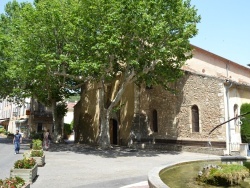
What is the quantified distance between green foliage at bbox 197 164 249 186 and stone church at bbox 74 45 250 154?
10985 millimetres

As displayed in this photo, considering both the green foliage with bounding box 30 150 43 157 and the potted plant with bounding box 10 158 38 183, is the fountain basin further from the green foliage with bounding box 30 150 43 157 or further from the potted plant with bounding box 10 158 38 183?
the green foliage with bounding box 30 150 43 157

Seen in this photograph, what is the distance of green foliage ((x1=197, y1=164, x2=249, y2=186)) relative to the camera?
27.1 ft

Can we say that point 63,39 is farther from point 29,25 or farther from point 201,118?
point 201,118

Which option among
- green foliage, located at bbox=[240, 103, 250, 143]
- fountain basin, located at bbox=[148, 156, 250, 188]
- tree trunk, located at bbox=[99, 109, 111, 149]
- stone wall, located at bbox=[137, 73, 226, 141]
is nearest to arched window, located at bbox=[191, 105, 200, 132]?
stone wall, located at bbox=[137, 73, 226, 141]

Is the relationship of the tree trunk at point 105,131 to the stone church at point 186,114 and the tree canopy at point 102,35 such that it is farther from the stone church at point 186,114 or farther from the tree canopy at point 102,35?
the stone church at point 186,114

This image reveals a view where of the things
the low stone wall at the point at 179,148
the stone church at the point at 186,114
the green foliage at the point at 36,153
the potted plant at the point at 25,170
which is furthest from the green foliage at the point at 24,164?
the stone church at the point at 186,114

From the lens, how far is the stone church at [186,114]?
20078 millimetres

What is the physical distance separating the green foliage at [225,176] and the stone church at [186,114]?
36.0ft

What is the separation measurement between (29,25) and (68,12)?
2.90 metres

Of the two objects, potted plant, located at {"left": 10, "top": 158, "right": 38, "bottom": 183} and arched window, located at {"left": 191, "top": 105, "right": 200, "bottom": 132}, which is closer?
potted plant, located at {"left": 10, "top": 158, "right": 38, "bottom": 183}

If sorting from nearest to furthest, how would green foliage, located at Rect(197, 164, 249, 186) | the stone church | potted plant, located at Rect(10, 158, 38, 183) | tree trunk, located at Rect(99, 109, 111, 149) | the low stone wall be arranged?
green foliage, located at Rect(197, 164, 249, 186) → potted plant, located at Rect(10, 158, 38, 183) → the low stone wall → the stone church → tree trunk, located at Rect(99, 109, 111, 149)

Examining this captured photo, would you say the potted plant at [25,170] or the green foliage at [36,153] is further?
the green foliage at [36,153]

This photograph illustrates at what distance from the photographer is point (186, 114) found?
73.5 feet

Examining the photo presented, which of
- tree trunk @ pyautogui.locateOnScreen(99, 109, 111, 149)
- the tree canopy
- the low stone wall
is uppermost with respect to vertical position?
the tree canopy
